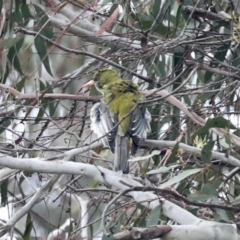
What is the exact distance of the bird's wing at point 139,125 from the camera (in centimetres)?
369

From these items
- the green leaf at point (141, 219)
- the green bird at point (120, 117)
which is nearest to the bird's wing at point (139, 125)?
the green bird at point (120, 117)

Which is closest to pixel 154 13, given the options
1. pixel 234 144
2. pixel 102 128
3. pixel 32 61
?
pixel 102 128

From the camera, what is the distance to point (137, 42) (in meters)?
4.14

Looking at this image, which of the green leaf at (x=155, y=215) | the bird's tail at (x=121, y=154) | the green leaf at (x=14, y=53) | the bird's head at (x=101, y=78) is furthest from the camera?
the bird's head at (x=101, y=78)

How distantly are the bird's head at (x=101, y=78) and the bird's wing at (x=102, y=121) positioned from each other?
10.9 inches

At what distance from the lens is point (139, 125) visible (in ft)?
12.4

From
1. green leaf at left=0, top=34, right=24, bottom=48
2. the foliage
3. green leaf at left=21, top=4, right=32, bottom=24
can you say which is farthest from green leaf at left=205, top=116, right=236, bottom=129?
green leaf at left=21, top=4, right=32, bottom=24

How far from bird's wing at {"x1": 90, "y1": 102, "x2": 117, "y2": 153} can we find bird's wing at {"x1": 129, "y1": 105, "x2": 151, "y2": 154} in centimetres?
10

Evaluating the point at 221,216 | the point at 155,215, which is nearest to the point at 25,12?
the point at 155,215

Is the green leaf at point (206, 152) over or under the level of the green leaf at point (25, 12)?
under

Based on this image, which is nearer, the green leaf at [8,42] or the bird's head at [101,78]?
the green leaf at [8,42]

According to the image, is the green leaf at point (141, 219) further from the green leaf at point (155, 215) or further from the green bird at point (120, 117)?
the green leaf at point (155, 215)

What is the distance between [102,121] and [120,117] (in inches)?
5.4

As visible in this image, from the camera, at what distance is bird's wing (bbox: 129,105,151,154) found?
12.1 ft
